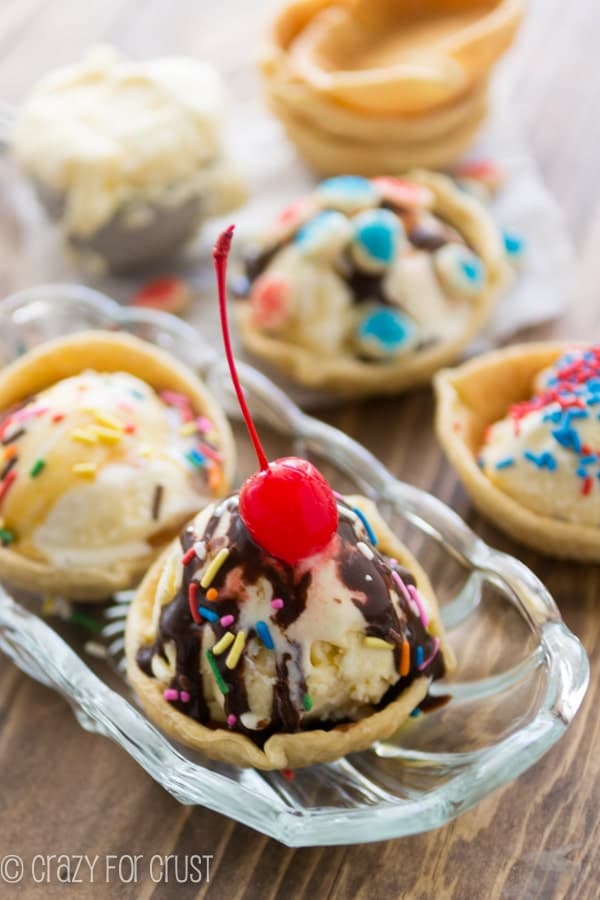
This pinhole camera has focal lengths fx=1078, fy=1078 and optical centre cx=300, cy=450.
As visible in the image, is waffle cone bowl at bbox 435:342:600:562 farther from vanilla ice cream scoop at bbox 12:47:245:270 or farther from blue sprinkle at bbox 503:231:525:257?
vanilla ice cream scoop at bbox 12:47:245:270

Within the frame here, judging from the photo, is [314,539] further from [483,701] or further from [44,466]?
[44,466]

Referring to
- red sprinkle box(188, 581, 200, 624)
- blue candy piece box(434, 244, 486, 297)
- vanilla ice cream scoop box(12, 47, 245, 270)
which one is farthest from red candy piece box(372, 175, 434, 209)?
red sprinkle box(188, 581, 200, 624)

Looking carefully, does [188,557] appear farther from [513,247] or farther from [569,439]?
Answer: [513,247]

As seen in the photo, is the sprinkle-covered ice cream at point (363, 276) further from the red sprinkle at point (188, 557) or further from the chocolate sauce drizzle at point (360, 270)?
the red sprinkle at point (188, 557)

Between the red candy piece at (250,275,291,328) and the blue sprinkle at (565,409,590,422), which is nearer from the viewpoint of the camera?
the blue sprinkle at (565,409,590,422)

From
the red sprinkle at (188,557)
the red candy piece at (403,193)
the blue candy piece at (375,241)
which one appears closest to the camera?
the red sprinkle at (188,557)

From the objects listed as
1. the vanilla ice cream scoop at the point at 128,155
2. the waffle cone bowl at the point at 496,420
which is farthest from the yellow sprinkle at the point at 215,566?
the vanilla ice cream scoop at the point at 128,155

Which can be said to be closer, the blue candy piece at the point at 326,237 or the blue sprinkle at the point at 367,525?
the blue sprinkle at the point at 367,525
